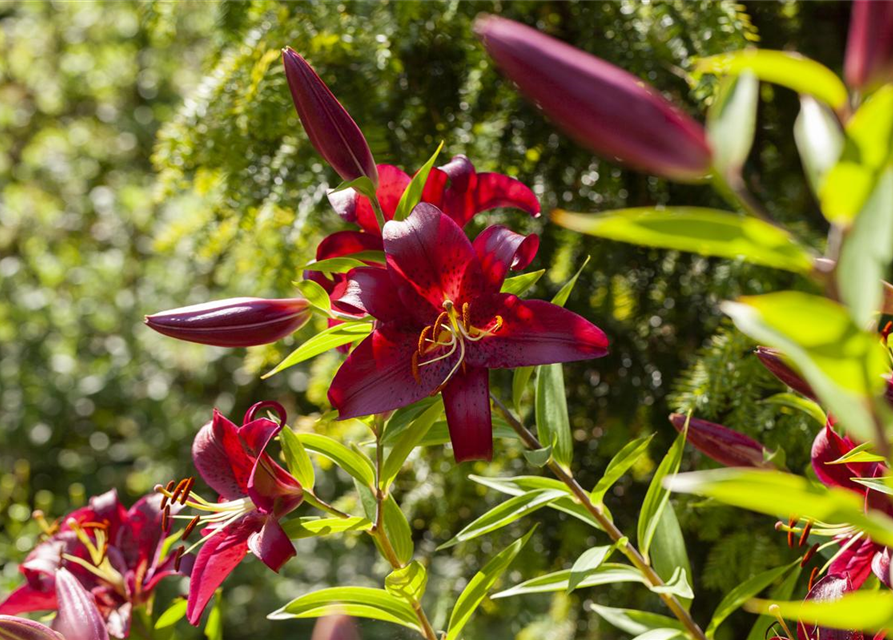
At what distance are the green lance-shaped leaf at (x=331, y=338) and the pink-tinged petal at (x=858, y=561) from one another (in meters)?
0.26

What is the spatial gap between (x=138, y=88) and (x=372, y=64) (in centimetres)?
196

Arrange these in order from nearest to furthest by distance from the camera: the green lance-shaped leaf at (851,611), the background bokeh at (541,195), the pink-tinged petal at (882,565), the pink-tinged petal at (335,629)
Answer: the green lance-shaped leaf at (851,611)
the pink-tinged petal at (335,629)
the pink-tinged petal at (882,565)
the background bokeh at (541,195)

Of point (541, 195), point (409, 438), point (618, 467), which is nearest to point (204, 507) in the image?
point (409, 438)

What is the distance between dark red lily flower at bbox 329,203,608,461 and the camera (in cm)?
45

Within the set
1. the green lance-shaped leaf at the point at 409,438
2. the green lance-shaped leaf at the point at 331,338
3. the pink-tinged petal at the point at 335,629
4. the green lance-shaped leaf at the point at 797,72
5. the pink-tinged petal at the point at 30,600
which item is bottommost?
the pink-tinged petal at the point at 30,600

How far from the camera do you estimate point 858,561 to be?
481 mm

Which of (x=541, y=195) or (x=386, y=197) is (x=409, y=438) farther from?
(x=541, y=195)

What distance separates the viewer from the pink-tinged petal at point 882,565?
1.40 feet

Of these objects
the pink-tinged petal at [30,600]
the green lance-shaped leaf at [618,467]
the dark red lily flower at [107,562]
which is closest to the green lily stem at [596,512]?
the green lance-shaped leaf at [618,467]

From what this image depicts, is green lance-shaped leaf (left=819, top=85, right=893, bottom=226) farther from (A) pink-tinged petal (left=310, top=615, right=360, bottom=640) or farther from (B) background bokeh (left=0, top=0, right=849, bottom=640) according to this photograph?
(B) background bokeh (left=0, top=0, right=849, bottom=640)

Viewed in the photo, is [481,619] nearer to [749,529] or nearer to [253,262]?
[749,529]

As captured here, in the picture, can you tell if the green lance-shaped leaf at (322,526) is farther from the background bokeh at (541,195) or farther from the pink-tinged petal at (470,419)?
the background bokeh at (541,195)

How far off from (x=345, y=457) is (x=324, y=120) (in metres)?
0.18

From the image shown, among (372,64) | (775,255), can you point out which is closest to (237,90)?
(372,64)
